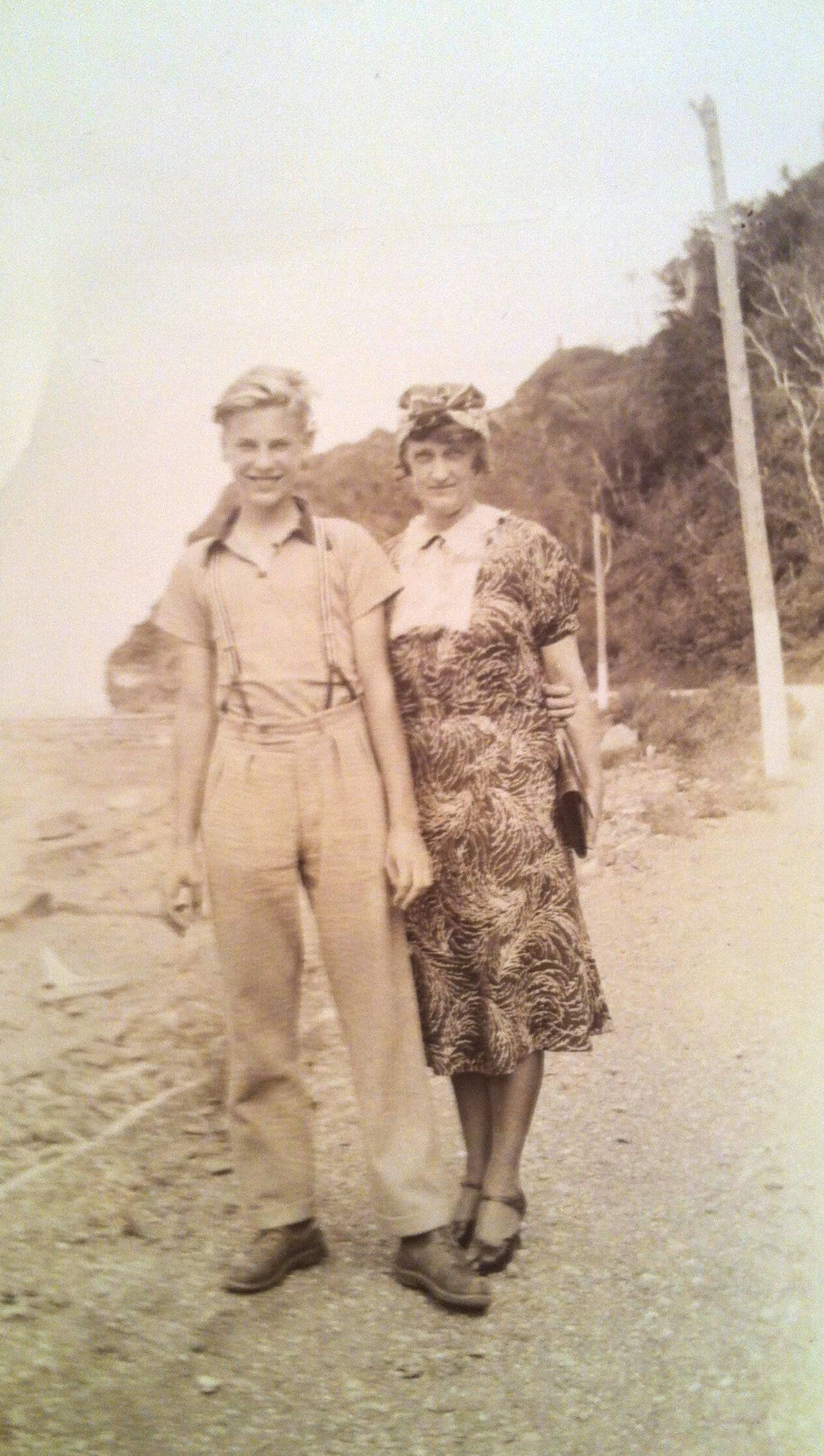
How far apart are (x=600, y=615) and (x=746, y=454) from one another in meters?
0.34

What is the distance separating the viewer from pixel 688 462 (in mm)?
2121

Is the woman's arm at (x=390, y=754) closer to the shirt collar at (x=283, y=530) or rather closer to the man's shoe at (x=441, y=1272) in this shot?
the shirt collar at (x=283, y=530)

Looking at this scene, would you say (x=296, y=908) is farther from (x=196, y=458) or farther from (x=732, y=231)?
(x=732, y=231)

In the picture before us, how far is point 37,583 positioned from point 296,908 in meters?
0.61

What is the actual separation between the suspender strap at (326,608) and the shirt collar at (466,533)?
21cm

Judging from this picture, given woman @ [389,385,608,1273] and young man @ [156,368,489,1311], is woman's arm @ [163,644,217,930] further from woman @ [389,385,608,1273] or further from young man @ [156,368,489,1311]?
woman @ [389,385,608,1273]

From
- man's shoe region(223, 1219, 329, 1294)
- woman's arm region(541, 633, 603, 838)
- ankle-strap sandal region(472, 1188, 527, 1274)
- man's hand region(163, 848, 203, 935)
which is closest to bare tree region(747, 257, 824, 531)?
woman's arm region(541, 633, 603, 838)

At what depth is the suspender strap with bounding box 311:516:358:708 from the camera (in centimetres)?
197

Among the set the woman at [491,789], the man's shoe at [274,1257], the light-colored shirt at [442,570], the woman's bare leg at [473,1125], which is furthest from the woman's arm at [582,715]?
the man's shoe at [274,1257]

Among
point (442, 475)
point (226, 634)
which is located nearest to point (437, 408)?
point (442, 475)

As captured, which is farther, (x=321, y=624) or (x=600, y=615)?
(x=600, y=615)

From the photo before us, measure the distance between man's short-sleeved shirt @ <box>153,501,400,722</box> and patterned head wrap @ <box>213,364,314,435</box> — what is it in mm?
148

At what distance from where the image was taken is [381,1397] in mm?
1789

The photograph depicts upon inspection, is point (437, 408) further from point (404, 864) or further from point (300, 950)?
point (300, 950)
